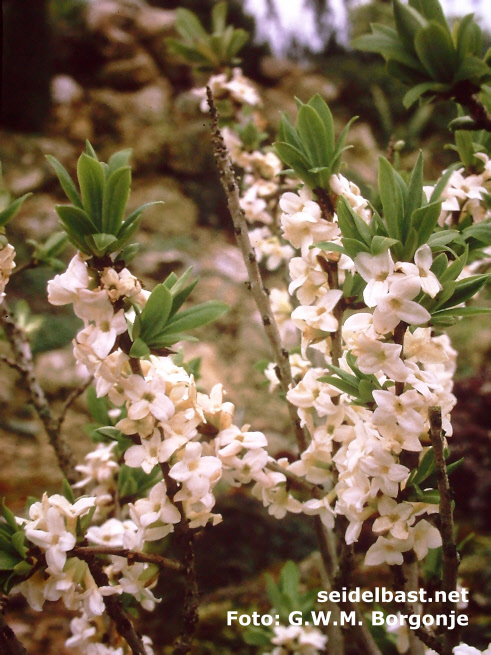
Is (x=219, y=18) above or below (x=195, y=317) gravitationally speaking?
above

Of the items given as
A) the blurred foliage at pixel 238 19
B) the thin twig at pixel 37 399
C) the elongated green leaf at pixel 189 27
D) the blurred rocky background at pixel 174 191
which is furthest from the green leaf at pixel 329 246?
the blurred foliage at pixel 238 19

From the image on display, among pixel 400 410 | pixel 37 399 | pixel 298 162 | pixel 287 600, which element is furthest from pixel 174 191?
pixel 400 410

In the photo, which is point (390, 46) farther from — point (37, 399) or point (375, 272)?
point (37, 399)

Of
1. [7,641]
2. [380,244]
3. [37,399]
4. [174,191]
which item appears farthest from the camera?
[174,191]

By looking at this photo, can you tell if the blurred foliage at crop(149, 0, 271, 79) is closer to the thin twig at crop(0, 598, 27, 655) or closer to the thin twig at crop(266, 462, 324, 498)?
the thin twig at crop(266, 462, 324, 498)

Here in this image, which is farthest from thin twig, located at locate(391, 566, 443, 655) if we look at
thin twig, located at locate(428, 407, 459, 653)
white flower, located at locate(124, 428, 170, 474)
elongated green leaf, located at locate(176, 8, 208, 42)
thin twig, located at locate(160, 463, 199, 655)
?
elongated green leaf, located at locate(176, 8, 208, 42)

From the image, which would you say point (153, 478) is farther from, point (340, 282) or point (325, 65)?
point (325, 65)
